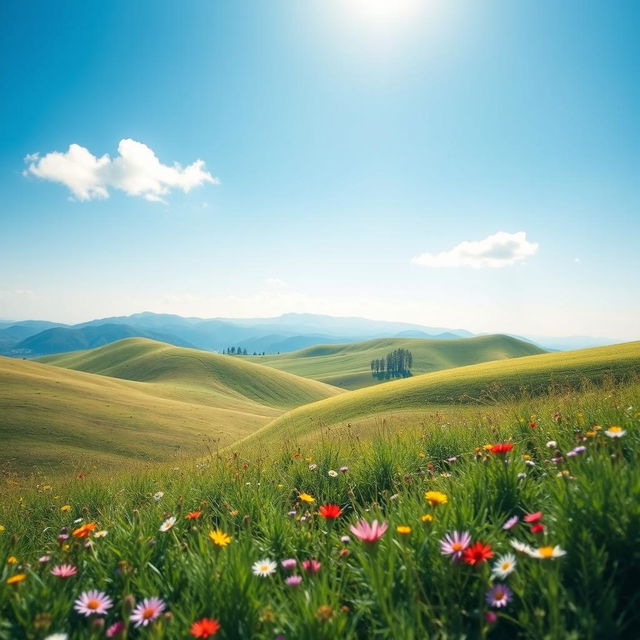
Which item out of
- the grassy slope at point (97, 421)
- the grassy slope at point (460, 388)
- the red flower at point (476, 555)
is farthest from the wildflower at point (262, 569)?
the grassy slope at point (97, 421)

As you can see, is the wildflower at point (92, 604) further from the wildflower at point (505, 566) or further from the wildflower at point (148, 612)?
the wildflower at point (505, 566)

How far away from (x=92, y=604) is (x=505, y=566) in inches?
→ 111

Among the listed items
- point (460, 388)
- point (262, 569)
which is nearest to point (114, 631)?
point (262, 569)

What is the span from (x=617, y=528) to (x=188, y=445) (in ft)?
147

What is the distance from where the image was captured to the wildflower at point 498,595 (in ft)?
7.54

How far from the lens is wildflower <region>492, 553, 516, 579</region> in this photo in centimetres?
240

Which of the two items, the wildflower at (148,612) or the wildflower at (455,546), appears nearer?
the wildflower at (148,612)

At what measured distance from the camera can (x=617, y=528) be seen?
250 centimetres

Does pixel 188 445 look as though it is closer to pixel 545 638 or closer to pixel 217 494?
pixel 217 494

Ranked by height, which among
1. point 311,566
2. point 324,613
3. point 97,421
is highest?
point 324,613

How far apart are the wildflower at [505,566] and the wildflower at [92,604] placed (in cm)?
257

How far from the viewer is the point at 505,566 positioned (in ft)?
8.23

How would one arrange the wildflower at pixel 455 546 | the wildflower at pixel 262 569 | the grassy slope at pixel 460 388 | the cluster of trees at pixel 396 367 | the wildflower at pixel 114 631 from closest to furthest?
the wildflower at pixel 114 631
the wildflower at pixel 455 546
the wildflower at pixel 262 569
the grassy slope at pixel 460 388
the cluster of trees at pixel 396 367

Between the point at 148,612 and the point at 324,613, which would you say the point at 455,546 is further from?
the point at 148,612
